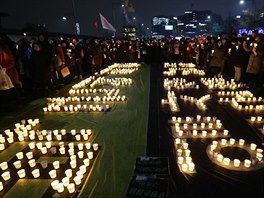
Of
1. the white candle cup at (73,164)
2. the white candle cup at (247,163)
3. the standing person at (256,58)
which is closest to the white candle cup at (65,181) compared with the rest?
the white candle cup at (73,164)

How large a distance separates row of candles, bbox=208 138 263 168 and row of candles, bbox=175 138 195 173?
448 mm

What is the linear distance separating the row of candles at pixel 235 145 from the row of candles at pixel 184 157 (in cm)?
45

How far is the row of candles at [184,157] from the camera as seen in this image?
3770 mm

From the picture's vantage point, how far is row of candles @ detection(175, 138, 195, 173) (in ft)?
12.4

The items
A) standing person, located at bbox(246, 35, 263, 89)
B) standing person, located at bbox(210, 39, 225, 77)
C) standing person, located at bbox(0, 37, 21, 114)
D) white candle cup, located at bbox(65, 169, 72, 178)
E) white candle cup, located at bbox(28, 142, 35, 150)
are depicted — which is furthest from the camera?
standing person, located at bbox(210, 39, 225, 77)

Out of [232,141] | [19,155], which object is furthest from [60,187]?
[232,141]

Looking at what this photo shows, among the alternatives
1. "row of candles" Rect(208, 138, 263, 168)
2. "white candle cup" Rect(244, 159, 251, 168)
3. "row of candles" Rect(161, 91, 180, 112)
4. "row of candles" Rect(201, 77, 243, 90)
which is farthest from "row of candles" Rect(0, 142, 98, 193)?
"row of candles" Rect(201, 77, 243, 90)

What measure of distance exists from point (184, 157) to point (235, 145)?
1084 millimetres

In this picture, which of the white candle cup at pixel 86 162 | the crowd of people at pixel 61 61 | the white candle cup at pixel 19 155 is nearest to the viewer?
the white candle cup at pixel 86 162

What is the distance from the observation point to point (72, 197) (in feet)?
10.7

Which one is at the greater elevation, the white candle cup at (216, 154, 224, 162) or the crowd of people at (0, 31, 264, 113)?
the crowd of people at (0, 31, 264, 113)

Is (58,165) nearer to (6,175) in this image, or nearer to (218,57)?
(6,175)

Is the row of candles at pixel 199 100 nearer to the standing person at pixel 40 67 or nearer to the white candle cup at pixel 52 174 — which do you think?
the white candle cup at pixel 52 174

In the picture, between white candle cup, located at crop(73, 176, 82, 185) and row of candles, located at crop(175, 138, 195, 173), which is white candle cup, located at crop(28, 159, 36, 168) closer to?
white candle cup, located at crop(73, 176, 82, 185)
